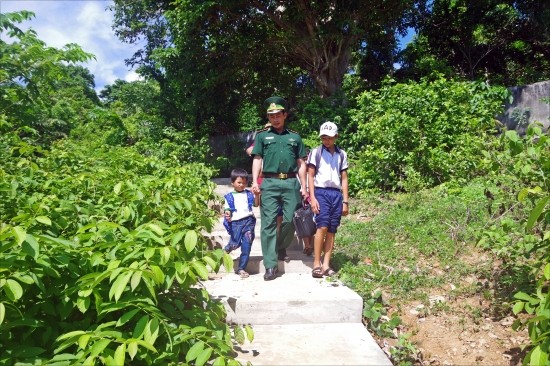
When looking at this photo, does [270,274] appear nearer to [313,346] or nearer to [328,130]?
[313,346]

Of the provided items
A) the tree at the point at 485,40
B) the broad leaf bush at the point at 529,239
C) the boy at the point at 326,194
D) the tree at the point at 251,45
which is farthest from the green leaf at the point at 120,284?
the tree at the point at 485,40

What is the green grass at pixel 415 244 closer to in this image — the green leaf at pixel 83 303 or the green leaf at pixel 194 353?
the green leaf at pixel 194 353

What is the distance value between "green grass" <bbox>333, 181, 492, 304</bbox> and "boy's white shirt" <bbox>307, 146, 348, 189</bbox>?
33.1 inches

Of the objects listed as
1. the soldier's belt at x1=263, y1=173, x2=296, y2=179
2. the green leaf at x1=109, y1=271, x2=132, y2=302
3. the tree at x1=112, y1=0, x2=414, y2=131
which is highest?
the tree at x1=112, y1=0, x2=414, y2=131

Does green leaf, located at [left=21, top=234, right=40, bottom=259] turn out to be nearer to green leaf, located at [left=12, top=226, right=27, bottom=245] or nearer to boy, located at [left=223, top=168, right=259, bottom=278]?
green leaf, located at [left=12, top=226, right=27, bottom=245]

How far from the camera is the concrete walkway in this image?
2.72 metres

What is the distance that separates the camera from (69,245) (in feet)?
7.02

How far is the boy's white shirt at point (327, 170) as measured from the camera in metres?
4.09

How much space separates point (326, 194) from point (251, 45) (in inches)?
288

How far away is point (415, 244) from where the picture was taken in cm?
460

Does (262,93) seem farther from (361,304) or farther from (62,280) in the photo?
(62,280)

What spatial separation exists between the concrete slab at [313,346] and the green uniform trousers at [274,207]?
0.90 m

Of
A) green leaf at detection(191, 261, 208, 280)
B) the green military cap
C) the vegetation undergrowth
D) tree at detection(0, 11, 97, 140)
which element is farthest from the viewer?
tree at detection(0, 11, 97, 140)

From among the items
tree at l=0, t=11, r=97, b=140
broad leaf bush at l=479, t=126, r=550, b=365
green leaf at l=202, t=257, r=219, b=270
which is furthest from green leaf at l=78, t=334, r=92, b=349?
tree at l=0, t=11, r=97, b=140
